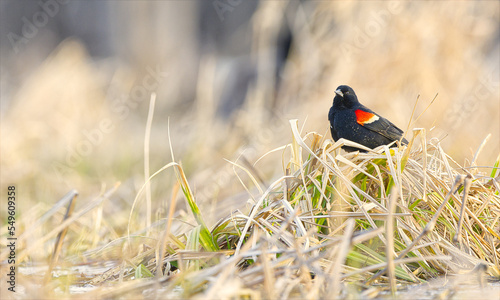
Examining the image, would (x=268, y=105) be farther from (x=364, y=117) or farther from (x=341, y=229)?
(x=341, y=229)

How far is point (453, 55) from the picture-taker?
3.66 m

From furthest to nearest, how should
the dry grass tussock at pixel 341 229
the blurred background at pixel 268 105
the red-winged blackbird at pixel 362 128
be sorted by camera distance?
the blurred background at pixel 268 105
the red-winged blackbird at pixel 362 128
the dry grass tussock at pixel 341 229

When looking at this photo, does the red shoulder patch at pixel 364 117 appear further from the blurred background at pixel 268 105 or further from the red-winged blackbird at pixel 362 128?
the blurred background at pixel 268 105

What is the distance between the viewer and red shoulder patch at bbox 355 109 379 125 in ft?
6.62

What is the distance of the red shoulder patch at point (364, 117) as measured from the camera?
2018 mm

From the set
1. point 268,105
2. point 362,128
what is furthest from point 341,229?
point 268,105

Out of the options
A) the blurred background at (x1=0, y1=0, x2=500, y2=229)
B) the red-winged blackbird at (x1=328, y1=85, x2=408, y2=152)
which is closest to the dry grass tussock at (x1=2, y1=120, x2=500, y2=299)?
the red-winged blackbird at (x1=328, y1=85, x2=408, y2=152)

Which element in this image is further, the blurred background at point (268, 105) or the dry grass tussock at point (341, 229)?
the blurred background at point (268, 105)

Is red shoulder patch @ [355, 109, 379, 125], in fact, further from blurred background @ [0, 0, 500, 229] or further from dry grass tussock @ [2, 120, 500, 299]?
blurred background @ [0, 0, 500, 229]

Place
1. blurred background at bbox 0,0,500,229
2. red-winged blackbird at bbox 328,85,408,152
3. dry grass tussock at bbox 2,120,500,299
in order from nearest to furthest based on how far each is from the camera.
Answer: dry grass tussock at bbox 2,120,500,299
red-winged blackbird at bbox 328,85,408,152
blurred background at bbox 0,0,500,229

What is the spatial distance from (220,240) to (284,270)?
50cm

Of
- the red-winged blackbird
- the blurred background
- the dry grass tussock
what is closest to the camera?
the dry grass tussock

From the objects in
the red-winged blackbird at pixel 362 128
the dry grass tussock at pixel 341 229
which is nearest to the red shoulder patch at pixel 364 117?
the red-winged blackbird at pixel 362 128

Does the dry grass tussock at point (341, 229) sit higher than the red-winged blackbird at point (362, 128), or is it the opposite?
the red-winged blackbird at point (362, 128)
